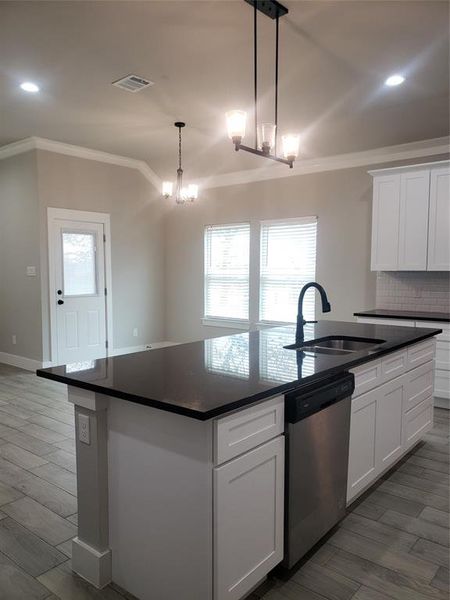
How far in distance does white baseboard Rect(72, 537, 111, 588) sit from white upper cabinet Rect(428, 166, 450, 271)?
413cm

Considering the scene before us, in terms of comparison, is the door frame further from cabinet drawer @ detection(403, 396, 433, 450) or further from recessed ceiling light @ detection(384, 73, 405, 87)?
cabinet drawer @ detection(403, 396, 433, 450)

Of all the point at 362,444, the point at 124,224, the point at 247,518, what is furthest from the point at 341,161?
the point at 247,518

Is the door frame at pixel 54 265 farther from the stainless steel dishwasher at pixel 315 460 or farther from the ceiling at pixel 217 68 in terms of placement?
the stainless steel dishwasher at pixel 315 460

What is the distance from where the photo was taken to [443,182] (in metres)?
4.53

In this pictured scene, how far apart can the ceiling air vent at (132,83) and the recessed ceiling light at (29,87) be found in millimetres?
744

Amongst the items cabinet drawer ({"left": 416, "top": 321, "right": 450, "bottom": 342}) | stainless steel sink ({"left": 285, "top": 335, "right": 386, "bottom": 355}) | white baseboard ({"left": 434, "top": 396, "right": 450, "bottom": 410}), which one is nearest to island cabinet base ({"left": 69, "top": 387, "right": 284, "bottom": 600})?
stainless steel sink ({"left": 285, "top": 335, "right": 386, "bottom": 355})

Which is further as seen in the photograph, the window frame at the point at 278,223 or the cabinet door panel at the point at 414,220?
the window frame at the point at 278,223

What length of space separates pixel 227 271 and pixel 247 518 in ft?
17.7

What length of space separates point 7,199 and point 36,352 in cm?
215

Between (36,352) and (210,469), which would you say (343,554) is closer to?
(210,469)

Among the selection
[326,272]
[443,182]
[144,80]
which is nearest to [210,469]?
[144,80]

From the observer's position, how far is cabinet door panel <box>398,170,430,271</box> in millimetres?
4668

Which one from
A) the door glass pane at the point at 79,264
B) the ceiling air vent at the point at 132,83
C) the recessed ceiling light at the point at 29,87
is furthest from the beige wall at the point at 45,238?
the ceiling air vent at the point at 132,83

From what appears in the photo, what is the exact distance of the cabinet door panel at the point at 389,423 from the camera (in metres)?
2.72
